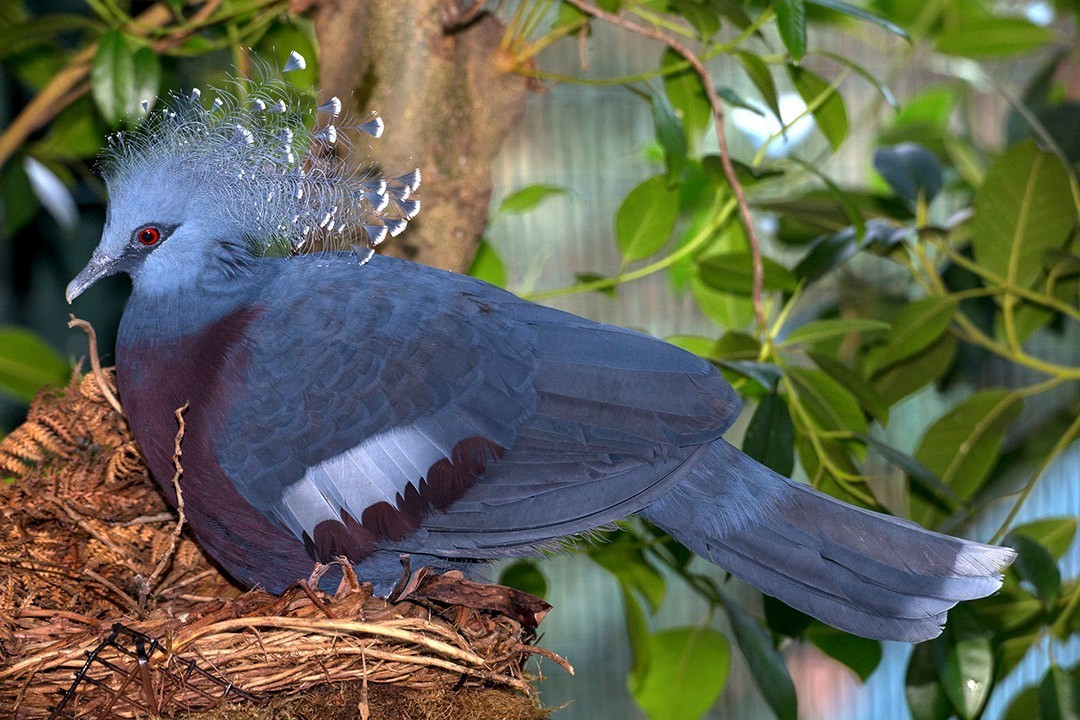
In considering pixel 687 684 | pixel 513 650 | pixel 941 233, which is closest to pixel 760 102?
pixel 941 233

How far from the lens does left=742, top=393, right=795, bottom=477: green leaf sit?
1.26 metres

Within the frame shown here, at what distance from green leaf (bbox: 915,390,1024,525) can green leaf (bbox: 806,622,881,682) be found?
1.00 feet

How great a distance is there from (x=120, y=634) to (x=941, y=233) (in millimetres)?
1245

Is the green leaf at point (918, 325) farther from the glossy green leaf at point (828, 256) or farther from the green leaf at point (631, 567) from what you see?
the green leaf at point (631, 567)

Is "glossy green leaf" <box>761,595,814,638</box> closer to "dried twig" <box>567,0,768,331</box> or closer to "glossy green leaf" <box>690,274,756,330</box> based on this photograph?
"dried twig" <box>567,0,768,331</box>

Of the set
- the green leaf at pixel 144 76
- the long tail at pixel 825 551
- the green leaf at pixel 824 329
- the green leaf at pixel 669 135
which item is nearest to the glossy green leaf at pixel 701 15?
the green leaf at pixel 669 135

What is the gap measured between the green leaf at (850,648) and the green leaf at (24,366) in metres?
1.15

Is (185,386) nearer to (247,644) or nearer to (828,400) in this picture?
(247,644)

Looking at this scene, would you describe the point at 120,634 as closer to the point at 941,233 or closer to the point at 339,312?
the point at 339,312

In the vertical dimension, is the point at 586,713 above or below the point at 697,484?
below

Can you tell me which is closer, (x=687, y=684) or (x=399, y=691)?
(x=399, y=691)

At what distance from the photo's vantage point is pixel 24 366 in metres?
1.54

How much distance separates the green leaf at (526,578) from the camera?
152 cm

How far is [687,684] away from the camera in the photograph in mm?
1547
